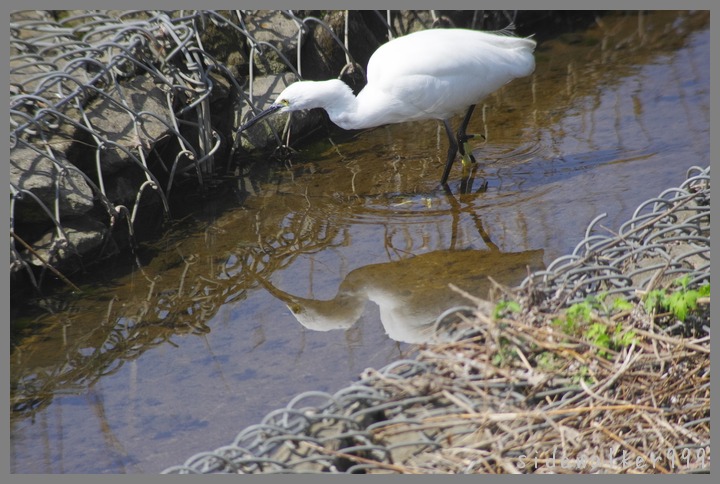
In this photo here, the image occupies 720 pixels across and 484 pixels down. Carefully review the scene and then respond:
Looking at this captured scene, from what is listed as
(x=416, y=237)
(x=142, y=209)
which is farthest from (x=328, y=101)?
(x=142, y=209)

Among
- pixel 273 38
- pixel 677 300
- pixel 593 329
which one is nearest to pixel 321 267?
pixel 593 329

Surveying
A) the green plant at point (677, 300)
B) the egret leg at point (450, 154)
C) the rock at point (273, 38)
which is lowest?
the green plant at point (677, 300)

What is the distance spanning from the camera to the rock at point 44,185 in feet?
15.9

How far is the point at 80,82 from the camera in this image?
204 inches

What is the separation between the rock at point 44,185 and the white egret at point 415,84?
48.5 inches

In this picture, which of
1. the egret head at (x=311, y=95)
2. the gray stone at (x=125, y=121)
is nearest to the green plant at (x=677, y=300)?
the egret head at (x=311, y=95)

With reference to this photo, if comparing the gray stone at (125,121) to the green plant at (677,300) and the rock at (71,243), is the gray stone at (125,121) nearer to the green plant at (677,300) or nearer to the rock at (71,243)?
the rock at (71,243)

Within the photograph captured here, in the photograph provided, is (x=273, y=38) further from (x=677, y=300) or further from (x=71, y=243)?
(x=677, y=300)

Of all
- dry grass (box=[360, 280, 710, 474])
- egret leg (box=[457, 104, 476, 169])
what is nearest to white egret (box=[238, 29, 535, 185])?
egret leg (box=[457, 104, 476, 169])

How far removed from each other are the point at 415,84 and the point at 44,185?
2.35m

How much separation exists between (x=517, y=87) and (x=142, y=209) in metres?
3.59

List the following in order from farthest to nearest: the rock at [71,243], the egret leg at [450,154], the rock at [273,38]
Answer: the rock at [273,38] → the egret leg at [450,154] → the rock at [71,243]

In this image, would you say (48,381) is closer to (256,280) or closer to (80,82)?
(256,280)

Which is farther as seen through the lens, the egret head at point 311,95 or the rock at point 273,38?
the rock at point 273,38
